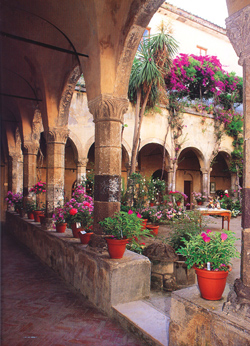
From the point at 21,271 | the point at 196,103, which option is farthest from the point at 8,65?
the point at 196,103

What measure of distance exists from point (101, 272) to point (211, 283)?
1.63 m

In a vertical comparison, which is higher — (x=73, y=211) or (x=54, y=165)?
(x=54, y=165)

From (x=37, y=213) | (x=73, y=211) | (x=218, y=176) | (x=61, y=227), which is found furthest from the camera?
(x=218, y=176)

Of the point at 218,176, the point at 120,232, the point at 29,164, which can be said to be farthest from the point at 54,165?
the point at 218,176

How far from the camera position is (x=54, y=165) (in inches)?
236

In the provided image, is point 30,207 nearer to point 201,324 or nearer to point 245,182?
point 201,324

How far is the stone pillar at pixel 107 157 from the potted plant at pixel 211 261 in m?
1.70

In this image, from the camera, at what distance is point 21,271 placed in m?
5.09

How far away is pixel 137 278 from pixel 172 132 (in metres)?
10.5

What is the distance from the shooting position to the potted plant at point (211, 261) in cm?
203

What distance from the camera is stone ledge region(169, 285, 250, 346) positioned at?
1.73 meters

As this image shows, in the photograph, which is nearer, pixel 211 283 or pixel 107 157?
pixel 211 283

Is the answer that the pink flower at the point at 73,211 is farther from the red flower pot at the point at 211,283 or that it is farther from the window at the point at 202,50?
the window at the point at 202,50

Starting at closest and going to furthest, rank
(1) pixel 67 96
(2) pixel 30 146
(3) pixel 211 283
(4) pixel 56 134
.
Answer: (3) pixel 211 283, (1) pixel 67 96, (4) pixel 56 134, (2) pixel 30 146
